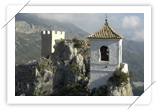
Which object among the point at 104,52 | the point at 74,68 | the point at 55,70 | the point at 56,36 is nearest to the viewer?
the point at 104,52

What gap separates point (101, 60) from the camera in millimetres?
13297

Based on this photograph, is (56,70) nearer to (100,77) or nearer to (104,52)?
(104,52)

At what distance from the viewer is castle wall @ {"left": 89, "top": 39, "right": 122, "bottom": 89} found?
42.5ft

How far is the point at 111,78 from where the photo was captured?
12.8 m

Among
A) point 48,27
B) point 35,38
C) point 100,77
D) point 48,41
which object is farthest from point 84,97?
point 35,38

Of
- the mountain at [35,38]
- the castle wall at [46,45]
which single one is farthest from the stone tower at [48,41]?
the mountain at [35,38]

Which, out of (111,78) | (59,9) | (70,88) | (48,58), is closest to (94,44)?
(111,78)

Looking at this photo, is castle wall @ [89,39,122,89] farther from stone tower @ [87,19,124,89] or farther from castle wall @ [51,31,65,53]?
castle wall @ [51,31,65,53]

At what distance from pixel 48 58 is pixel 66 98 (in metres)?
15.6

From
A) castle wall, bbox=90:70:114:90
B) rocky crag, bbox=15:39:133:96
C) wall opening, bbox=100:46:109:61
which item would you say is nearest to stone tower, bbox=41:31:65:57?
rocky crag, bbox=15:39:133:96

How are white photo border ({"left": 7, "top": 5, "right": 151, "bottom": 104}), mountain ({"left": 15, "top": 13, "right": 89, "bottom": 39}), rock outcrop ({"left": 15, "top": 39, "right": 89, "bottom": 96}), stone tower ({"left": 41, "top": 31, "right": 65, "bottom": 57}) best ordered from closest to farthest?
white photo border ({"left": 7, "top": 5, "right": 151, "bottom": 104}) → rock outcrop ({"left": 15, "top": 39, "right": 89, "bottom": 96}) → stone tower ({"left": 41, "top": 31, "right": 65, "bottom": 57}) → mountain ({"left": 15, "top": 13, "right": 89, "bottom": 39})

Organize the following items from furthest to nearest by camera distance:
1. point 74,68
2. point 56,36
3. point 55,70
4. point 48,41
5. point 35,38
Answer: point 35,38 < point 56,36 < point 48,41 < point 55,70 < point 74,68

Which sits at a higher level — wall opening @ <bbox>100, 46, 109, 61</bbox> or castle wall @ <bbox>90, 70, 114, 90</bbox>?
wall opening @ <bbox>100, 46, 109, 61</bbox>

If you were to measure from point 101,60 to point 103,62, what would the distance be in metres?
0.28
